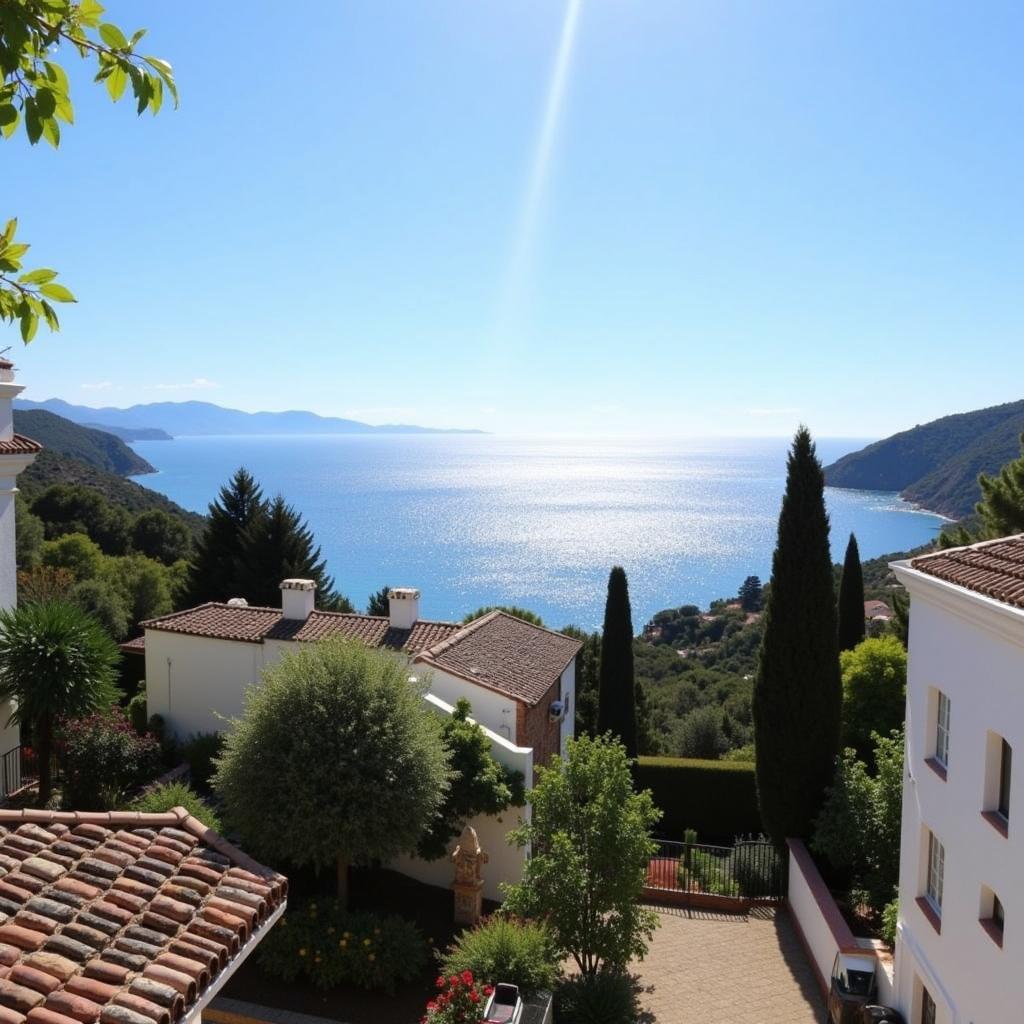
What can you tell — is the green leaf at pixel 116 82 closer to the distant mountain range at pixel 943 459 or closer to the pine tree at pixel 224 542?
the pine tree at pixel 224 542

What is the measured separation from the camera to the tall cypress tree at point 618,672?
25.3m

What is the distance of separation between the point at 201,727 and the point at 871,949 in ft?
45.6

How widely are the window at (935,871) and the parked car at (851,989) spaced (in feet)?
7.62

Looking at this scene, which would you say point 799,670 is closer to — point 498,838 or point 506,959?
point 498,838

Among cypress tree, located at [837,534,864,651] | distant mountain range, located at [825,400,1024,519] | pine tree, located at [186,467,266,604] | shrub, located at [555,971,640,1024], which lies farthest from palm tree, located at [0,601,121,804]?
distant mountain range, located at [825,400,1024,519]

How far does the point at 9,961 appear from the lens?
4.57m

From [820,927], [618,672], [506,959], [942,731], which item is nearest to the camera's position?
[942,731]

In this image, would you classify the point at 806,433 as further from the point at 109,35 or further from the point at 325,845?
the point at 109,35

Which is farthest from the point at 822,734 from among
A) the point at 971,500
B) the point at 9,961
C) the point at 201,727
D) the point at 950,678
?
the point at 971,500

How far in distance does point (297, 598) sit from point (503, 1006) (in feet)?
35.9

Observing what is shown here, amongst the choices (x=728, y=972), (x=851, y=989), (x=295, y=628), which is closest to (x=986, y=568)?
(x=851, y=989)

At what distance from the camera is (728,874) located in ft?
60.6

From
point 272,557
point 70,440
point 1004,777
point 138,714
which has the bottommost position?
point 138,714

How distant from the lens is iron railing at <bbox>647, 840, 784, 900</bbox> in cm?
1792
